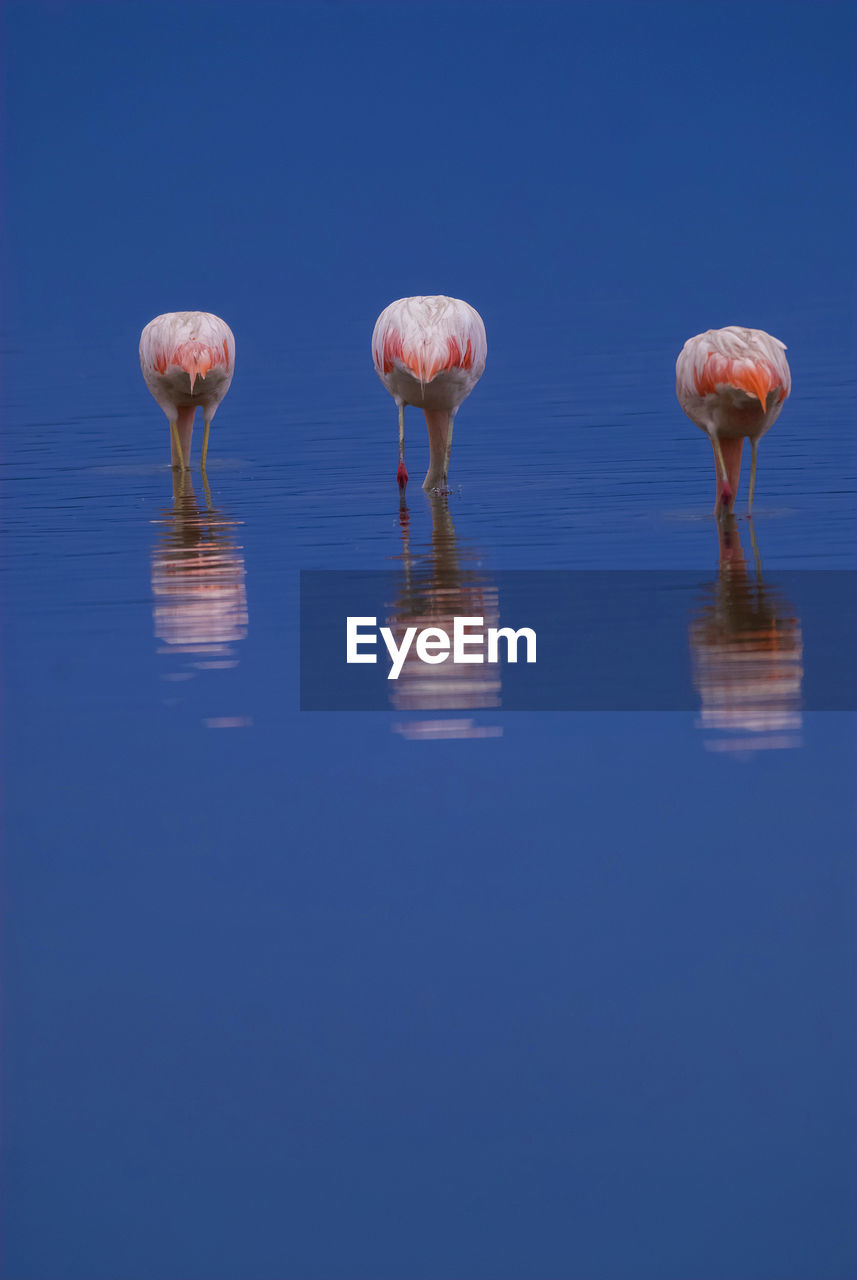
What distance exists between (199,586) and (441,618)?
51.6 inches

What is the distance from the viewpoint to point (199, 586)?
8.21 meters

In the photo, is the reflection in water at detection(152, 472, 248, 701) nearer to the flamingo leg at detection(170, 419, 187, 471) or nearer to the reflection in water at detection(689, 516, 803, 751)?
the flamingo leg at detection(170, 419, 187, 471)

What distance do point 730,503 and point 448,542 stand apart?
1.45 meters

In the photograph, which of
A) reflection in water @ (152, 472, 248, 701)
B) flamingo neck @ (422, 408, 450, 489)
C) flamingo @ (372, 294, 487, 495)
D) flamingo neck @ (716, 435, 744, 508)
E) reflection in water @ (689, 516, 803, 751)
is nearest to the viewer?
reflection in water @ (689, 516, 803, 751)

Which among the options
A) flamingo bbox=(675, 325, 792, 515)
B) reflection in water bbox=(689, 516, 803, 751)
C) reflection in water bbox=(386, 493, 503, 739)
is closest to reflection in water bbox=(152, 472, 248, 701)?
reflection in water bbox=(386, 493, 503, 739)

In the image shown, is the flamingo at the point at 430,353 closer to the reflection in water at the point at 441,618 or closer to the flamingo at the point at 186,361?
the reflection in water at the point at 441,618

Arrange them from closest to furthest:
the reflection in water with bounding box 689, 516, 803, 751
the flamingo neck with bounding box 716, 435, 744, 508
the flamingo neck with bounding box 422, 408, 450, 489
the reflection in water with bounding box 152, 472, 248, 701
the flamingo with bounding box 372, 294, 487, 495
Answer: the reflection in water with bounding box 689, 516, 803, 751
the reflection in water with bounding box 152, 472, 248, 701
the flamingo neck with bounding box 716, 435, 744, 508
the flamingo with bounding box 372, 294, 487, 495
the flamingo neck with bounding box 422, 408, 450, 489

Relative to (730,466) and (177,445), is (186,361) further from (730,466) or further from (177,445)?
(730,466)

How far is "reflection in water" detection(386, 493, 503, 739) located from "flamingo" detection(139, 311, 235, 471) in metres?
1.97

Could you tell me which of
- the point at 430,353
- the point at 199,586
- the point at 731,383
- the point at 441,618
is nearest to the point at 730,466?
the point at 731,383

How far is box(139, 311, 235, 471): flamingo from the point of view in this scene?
11.0 meters

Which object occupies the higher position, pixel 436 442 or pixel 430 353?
pixel 430 353

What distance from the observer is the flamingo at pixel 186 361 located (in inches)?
433

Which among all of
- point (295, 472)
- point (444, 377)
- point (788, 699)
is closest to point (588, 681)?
point (788, 699)
